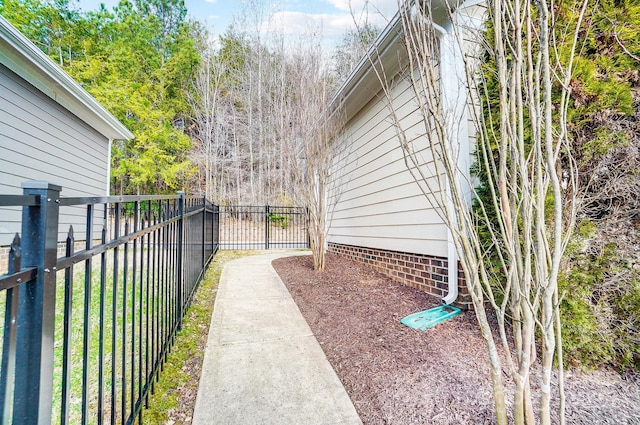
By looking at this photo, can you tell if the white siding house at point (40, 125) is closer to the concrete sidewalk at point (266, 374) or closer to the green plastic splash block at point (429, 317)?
the concrete sidewalk at point (266, 374)

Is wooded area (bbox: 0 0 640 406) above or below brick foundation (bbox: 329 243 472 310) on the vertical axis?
above

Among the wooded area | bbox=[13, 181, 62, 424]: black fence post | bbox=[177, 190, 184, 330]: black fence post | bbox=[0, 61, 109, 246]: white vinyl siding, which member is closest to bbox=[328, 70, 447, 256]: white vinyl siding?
the wooded area

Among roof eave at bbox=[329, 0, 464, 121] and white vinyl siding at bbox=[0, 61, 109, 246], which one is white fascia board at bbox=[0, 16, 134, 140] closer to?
white vinyl siding at bbox=[0, 61, 109, 246]

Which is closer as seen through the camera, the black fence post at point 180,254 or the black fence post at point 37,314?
the black fence post at point 37,314

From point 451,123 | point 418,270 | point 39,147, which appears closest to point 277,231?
point 39,147

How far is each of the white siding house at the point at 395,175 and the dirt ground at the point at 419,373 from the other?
0.56 metres

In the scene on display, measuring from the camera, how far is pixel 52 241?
0.86m

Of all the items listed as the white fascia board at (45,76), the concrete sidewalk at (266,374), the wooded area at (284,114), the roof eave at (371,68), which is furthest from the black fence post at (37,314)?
the white fascia board at (45,76)

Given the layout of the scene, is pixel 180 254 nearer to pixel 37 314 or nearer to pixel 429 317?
pixel 37 314

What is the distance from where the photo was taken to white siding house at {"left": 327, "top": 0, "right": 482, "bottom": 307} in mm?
3125

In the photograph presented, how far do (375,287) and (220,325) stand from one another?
6.38 ft

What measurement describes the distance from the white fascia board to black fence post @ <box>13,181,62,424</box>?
5119mm

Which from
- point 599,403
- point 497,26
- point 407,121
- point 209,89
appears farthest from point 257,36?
point 599,403

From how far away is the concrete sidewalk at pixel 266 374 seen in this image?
5.47 ft
